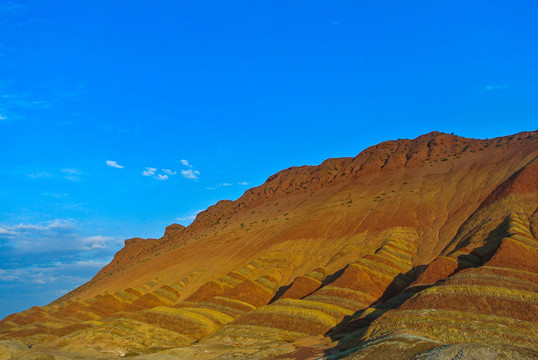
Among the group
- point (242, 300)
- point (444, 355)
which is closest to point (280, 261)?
point (242, 300)

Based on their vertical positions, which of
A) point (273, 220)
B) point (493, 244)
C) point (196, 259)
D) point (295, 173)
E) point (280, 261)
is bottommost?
point (493, 244)

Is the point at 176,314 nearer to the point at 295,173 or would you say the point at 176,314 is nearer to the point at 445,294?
the point at 445,294

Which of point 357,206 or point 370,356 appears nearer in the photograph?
point 370,356

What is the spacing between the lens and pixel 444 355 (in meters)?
12.8

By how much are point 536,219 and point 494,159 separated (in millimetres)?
28359

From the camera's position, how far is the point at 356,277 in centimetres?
3978

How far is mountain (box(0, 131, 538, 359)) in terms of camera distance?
22.4m

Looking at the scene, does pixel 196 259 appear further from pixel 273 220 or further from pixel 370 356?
pixel 370 356

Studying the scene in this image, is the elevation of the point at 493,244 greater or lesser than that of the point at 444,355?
greater

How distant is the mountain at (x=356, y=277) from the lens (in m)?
22.4

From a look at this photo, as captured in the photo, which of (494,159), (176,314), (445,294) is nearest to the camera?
(445,294)

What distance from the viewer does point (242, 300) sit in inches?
1742

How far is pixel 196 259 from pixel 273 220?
735 inches

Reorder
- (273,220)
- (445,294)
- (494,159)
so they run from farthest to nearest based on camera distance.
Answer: (273,220), (494,159), (445,294)
